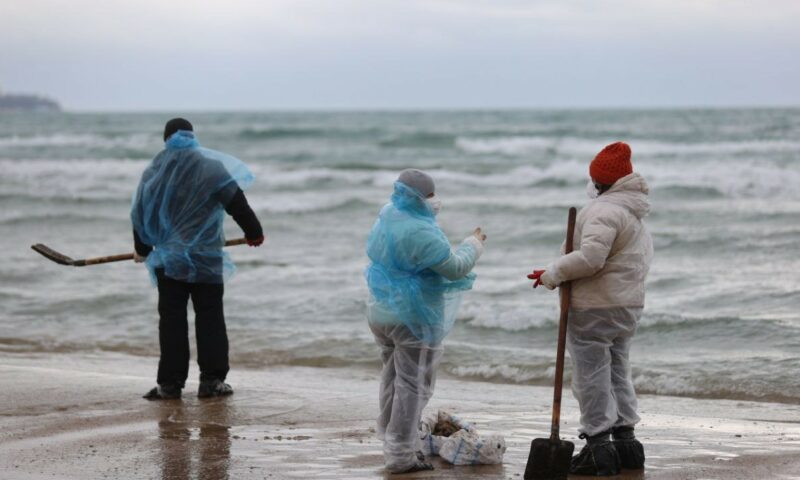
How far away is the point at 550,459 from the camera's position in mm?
5145

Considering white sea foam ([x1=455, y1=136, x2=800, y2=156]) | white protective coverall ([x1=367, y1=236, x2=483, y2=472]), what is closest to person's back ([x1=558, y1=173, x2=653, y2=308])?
white protective coverall ([x1=367, y1=236, x2=483, y2=472])

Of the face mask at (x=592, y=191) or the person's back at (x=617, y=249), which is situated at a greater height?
the face mask at (x=592, y=191)

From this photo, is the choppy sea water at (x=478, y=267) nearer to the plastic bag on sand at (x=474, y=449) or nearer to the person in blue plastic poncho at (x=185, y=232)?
the person in blue plastic poncho at (x=185, y=232)

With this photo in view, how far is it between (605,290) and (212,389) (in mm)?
3169

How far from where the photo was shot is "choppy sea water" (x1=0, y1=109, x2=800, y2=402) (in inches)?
367

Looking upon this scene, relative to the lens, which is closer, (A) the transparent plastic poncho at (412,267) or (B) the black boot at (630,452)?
(A) the transparent plastic poncho at (412,267)

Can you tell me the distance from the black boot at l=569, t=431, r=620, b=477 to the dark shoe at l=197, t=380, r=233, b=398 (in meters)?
2.86

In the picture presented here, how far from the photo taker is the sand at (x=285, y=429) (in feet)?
17.9

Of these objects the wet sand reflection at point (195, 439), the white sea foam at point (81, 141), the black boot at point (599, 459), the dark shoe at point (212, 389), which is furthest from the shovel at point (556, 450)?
the white sea foam at point (81, 141)

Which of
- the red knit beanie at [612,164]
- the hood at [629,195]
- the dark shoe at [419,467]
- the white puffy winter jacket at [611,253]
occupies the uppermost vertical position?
the red knit beanie at [612,164]

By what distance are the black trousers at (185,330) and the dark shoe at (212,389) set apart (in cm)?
3

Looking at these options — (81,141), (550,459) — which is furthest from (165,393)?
(81,141)

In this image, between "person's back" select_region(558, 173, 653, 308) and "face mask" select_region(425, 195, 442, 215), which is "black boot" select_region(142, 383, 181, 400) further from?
"person's back" select_region(558, 173, 653, 308)

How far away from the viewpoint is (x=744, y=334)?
9.60m
